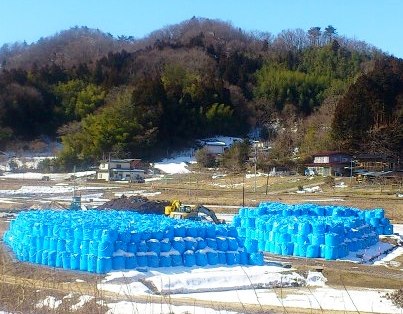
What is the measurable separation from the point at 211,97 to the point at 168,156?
26.9 ft

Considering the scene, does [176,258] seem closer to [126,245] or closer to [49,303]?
[126,245]

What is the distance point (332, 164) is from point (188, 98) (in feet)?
57.6

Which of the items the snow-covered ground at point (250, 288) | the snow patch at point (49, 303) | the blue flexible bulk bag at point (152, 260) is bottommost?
the snow-covered ground at point (250, 288)

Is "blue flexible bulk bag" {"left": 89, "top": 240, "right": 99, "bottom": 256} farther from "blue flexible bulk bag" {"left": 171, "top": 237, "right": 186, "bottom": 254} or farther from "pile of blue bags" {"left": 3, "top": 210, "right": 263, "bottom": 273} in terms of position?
"blue flexible bulk bag" {"left": 171, "top": 237, "right": 186, "bottom": 254}

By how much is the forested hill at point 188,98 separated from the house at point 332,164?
1254 mm

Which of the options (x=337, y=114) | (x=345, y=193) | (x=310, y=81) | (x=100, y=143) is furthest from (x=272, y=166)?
(x=310, y=81)

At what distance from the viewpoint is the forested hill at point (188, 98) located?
44.0 m

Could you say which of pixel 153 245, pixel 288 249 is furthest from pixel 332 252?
pixel 153 245

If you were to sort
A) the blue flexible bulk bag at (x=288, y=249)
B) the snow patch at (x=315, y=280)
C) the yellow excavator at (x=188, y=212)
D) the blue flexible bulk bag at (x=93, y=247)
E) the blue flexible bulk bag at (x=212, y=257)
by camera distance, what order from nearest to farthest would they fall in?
the snow patch at (x=315, y=280)
the blue flexible bulk bag at (x=93, y=247)
the blue flexible bulk bag at (x=212, y=257)
the blue flexible bulk bag at (x=288, y=249)
the yellow excavator at (x=188, y=212)

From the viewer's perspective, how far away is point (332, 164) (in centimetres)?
3744

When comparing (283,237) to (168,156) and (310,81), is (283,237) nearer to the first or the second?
(168,156)

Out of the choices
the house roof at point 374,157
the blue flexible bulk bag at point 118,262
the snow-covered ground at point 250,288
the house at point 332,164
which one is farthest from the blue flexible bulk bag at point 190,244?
the house roof at point 374,157

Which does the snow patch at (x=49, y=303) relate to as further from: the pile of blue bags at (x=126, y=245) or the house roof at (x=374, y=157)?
the house roof at (x=374, y=157)

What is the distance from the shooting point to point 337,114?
39.6 meters
